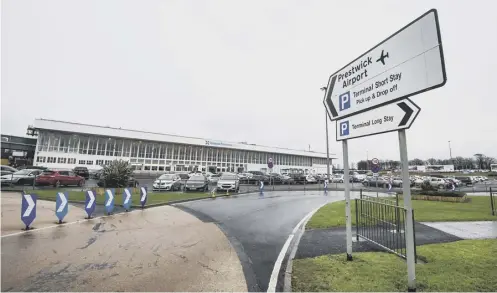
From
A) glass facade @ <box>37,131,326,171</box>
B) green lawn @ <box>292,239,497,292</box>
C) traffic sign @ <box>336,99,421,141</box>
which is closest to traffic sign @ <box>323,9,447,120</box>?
traffic sign @ <box>336,99,421,141</box>

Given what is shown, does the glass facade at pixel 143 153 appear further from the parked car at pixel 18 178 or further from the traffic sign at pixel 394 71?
the traffic sign at pixel 394 71

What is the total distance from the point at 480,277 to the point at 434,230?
429 centimetres

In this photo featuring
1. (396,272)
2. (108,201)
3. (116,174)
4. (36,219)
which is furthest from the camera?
(116,174)

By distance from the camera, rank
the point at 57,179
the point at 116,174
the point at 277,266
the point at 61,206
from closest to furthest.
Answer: the point at 277,266 < the point at 61,206 < the point at 116,174 < the point at 57,179

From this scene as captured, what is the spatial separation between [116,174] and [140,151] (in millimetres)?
33948

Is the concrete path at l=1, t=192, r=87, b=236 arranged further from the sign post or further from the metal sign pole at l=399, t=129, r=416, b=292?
the metal sign pole at l=399, t=129, r=416, b=292

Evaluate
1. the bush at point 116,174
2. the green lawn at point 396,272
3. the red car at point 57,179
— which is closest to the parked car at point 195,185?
the bush at point 116,174

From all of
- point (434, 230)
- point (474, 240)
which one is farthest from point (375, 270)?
point (434, 230)

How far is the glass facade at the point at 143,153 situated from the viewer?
41.9 m

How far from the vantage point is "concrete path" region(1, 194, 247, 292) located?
4023 millimetres

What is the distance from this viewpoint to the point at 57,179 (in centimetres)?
2159

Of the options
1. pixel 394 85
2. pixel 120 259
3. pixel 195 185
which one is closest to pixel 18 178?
pixel 195 185

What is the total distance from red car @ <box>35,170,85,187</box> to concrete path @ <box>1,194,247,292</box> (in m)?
16.3

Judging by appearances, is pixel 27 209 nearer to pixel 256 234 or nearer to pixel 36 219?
pixel 36 219
